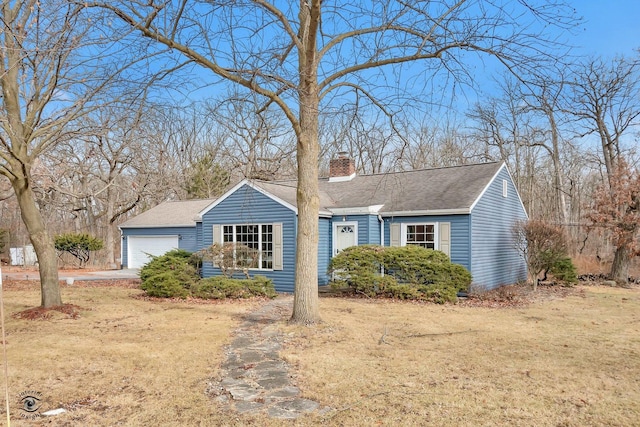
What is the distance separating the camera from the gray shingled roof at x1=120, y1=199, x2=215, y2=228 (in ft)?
73.6

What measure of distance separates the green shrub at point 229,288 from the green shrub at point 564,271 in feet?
33.2

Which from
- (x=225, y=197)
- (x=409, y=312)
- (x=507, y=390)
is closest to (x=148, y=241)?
(x=225, y=197)

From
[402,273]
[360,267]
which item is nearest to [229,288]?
[360,267]

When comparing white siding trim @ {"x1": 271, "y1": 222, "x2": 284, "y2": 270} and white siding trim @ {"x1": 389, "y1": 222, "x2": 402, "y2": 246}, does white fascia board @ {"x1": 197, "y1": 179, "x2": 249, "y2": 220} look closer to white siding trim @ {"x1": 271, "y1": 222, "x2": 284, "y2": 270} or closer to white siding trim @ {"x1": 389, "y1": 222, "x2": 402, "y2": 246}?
white siding trim @ {"x1": 271, "y1": 222, "x2": 284, "y2": 270}

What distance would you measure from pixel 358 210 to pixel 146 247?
13.5 m

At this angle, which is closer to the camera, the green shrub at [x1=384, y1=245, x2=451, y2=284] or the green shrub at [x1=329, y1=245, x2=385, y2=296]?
the green shrub at [x1=384, y1=245, x2=451, y2=284]

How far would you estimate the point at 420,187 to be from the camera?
52.3 feet

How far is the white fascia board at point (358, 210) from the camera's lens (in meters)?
14.8

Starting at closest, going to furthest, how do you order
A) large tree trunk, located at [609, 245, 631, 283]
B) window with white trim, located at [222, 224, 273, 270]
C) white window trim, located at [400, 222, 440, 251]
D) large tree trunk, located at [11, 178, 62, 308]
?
large tree trunk, located at [11, 178, 62, 308] < white window trim, located at [400, 222, 440, 251] < window with white trim, located at [222, 224, 273, 270] < large tree trunk, located at [609, 245, 631, 283]

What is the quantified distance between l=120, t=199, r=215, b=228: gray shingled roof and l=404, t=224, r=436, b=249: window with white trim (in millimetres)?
11158

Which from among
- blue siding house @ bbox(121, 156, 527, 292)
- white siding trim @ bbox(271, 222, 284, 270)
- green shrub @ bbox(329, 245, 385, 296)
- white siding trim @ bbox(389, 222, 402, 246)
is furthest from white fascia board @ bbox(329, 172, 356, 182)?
green shrub @ bbox(329, 245, 385, 296)

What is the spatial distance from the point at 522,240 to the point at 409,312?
22.5ft

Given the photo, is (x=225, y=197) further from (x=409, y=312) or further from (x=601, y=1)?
(x=601, y=1)

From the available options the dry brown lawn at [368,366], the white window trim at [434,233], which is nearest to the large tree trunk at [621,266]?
the dry brown lawn at [368,366]
